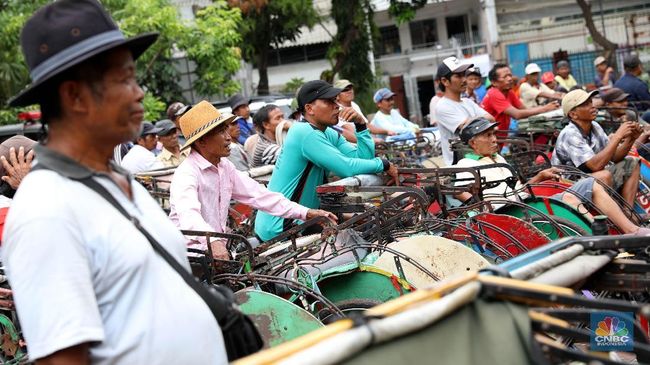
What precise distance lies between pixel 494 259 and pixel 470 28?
3212cm

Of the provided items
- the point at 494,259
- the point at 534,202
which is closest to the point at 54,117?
the point at 494,259

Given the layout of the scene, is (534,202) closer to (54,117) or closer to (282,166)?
(282,166)

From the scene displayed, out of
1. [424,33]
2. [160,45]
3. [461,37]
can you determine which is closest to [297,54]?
[424,33]

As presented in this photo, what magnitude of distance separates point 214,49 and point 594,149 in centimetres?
1305

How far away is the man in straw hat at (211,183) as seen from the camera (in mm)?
5383

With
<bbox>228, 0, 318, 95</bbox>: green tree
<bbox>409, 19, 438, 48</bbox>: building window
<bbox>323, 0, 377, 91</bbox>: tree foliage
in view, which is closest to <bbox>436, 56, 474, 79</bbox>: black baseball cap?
<bbox>228, 0, 318, 95</bbox>: green tree

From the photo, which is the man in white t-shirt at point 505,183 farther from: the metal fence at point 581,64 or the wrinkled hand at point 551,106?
the metal fence at point 581,64

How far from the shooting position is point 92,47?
95.6 inches

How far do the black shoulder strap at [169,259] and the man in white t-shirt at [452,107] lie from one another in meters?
6.24

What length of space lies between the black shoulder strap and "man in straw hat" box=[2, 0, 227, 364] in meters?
0.01

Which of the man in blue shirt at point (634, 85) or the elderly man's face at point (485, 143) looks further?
the man in blue shirt at point (634, 85)

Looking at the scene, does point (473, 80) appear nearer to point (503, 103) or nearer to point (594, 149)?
point (503, 103)

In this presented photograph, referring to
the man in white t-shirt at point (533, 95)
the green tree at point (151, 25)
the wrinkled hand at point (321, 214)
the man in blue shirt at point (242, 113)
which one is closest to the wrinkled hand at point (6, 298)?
the wrinkled hand at point (321, 214)

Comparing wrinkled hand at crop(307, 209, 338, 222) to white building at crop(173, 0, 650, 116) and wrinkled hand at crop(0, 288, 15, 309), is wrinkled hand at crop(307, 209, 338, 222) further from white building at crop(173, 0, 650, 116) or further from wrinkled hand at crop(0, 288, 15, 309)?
white building at crop(173, 0, 650, 116)
